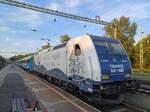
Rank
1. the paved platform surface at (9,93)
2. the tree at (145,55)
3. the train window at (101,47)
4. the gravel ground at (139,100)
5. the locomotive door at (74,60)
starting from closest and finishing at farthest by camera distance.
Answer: the paved platform surface at (9,93), the gravel ground at (139,100), the train window at (101,47), the locomotive door at (74,60), the tree at (145,55)

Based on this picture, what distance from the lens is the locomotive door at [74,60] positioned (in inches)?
542

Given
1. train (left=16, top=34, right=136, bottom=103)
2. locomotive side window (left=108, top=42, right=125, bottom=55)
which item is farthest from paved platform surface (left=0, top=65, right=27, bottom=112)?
locomotive side window (left=108, top=42, right=125, bottom=55)

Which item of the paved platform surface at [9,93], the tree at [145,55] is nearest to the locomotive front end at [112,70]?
the paved platform surface at [9,93]

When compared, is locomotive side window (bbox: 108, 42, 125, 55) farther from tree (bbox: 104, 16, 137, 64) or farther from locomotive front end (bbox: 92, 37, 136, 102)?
tree (bbox: 104, 16, 137, 64)

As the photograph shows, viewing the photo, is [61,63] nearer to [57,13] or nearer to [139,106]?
[139,106]

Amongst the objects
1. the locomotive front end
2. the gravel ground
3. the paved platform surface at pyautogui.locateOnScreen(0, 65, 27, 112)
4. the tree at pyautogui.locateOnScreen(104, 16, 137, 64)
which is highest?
the tree at pyautogui.locateOnScreen(104, 16, 137, 64)

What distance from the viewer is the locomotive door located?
13757mm

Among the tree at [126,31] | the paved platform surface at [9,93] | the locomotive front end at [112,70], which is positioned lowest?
the paved platform surface at [9,93]

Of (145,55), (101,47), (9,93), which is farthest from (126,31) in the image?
(101,47)

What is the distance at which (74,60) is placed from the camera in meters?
14.3

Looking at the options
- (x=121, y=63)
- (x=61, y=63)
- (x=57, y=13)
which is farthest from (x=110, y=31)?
(x=121, y=63)

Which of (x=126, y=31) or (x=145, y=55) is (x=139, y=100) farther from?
(x=126, y=31)

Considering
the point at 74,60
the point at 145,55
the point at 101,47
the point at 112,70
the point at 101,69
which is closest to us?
the point at 101,69

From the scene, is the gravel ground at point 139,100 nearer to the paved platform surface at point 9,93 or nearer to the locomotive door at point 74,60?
the locomotive door at point 74,60
